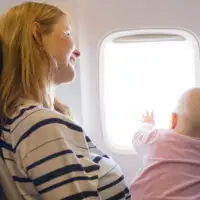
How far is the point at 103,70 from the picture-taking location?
1777mm

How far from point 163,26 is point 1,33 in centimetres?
85

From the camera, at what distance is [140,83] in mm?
1894

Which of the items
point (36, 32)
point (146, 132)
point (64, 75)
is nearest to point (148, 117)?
point (146, 132)

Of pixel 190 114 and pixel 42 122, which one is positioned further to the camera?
pixel 190 114

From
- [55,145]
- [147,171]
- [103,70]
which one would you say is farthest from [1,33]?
[147,171]

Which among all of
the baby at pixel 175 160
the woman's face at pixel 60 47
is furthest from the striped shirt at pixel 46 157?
the baby at pixel 175 160

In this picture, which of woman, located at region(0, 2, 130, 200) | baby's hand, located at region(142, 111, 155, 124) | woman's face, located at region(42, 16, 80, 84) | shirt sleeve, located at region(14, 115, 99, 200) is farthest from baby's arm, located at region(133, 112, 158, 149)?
shirt sleeve, located at region(14, 115, 99, 200)

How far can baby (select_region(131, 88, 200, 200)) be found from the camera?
1514 millimetres

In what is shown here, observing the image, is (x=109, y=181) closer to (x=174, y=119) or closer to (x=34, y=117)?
(x=34, y=117)

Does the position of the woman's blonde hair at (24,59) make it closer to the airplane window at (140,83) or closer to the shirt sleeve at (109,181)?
the shirt sleeve at (109,181)

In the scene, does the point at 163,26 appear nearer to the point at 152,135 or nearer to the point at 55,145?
the point at 152,135

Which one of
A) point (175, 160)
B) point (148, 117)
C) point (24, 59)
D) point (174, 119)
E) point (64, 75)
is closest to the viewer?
point (24, 59)

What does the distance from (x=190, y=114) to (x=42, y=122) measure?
2.85 feet

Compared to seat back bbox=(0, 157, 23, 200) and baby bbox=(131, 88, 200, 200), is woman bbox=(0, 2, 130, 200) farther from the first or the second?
baby bbox=(131, 88, 200, 200)
